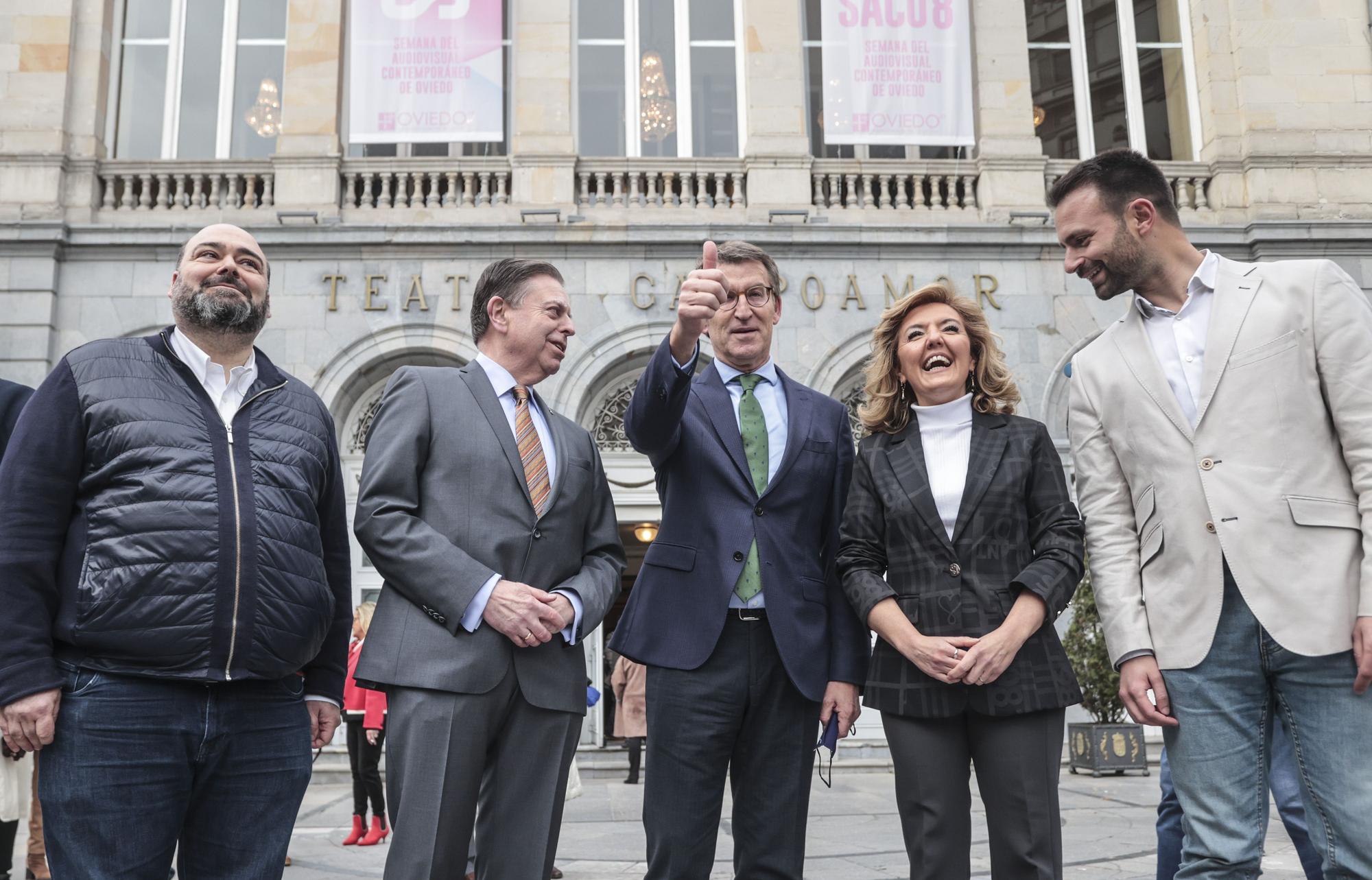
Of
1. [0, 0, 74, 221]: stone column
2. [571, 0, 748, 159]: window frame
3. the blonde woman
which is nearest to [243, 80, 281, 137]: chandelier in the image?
[0, 0, 74, 221]: stone column

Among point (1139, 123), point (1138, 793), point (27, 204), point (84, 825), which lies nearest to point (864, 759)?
point (1138, 793)

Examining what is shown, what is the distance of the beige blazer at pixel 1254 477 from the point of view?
3.09m

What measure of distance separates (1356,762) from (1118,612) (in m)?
0.72

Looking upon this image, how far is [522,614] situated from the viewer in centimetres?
335

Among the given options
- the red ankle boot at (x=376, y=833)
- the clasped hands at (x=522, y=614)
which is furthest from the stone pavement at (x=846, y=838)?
the clasped hands at (x=522, y=614)

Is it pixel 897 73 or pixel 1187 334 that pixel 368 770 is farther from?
pixel 897 73

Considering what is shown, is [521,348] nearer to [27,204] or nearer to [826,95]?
[826,95]

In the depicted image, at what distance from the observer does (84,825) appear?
298cm

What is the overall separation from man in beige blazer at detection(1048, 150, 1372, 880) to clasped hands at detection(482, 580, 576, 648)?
5.70 ft

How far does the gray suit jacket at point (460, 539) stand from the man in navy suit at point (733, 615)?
28 cm

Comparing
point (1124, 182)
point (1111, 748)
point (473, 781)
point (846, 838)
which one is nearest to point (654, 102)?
point (1111, 748)

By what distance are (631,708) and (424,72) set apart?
861cm

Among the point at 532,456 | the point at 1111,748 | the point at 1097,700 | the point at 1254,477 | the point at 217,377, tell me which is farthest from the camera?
the point at 1097,700

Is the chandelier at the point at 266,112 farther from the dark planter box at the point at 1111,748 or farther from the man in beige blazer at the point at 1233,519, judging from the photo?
the man in beige blazer at the point at 1233,519
